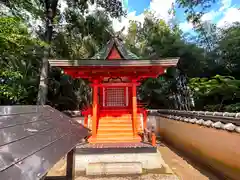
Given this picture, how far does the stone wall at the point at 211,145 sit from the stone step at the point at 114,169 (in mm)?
1843

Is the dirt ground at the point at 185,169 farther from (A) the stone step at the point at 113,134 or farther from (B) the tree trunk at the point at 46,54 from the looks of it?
(B) the tree trunk at the point at 46,54

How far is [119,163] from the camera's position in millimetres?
4875

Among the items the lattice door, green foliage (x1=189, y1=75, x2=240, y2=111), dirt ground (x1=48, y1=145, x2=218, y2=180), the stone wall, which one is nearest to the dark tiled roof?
dirt ground (x1=48, y1=145, x2=218, y2=180)

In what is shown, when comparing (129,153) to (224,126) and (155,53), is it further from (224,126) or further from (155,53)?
(155,53)

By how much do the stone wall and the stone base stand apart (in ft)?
3.70

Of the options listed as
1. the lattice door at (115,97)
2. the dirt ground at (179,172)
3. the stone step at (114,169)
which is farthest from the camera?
the lattice door at (115,97)

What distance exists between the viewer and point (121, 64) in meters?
5.43

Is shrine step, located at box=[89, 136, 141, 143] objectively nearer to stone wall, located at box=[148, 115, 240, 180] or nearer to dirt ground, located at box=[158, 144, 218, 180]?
dirt ground, located at box=[158, 144, 218, 180]

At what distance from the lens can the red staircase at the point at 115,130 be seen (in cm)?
603

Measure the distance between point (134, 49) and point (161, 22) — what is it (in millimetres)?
4722

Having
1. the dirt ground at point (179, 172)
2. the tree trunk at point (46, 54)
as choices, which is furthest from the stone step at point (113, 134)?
the tree trunk at point (46, 54)

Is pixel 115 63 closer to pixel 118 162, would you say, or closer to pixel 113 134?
pixel 113 134

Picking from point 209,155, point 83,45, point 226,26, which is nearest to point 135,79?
point 209,155

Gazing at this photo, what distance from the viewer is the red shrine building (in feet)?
17.8
